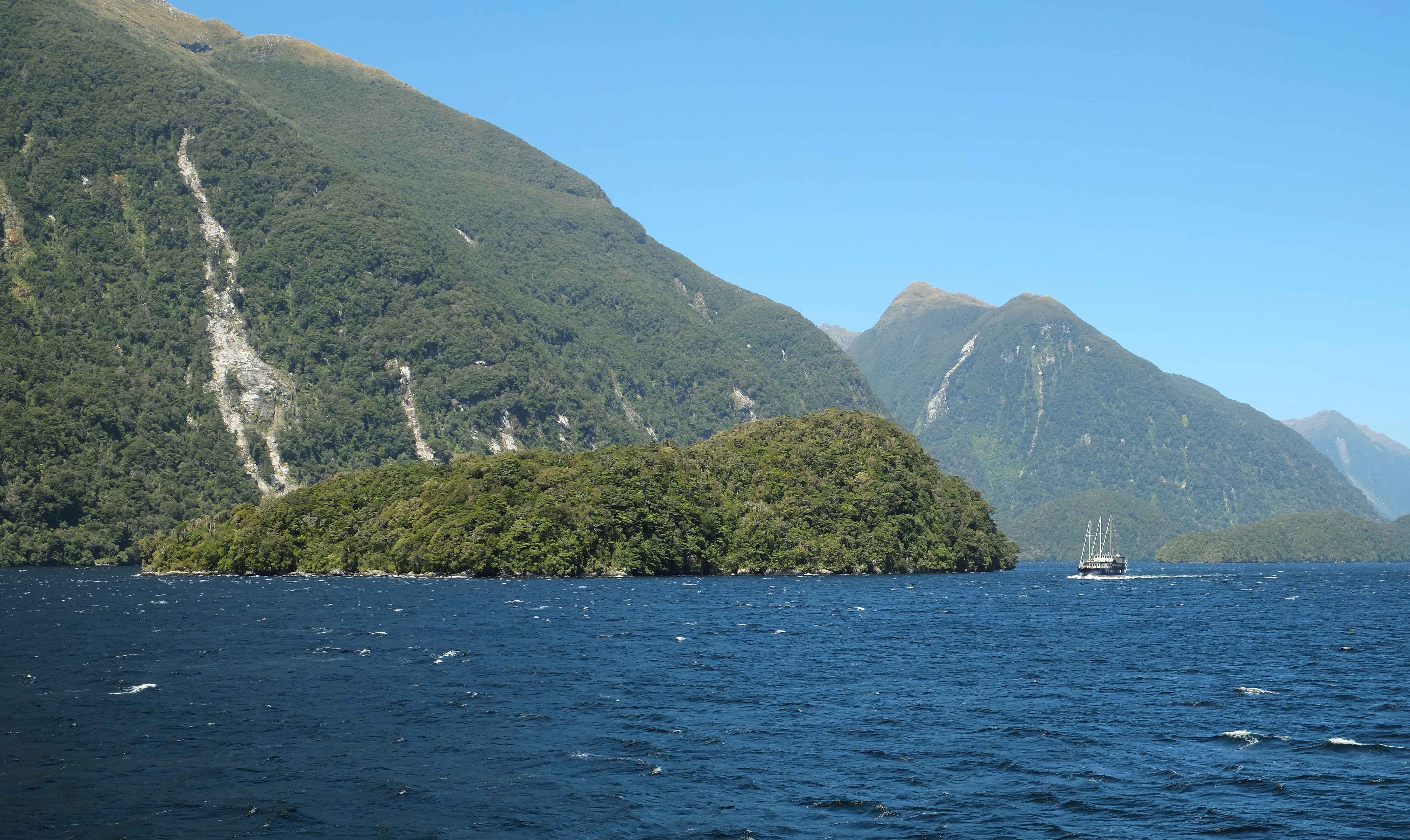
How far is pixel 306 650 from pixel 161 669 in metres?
13.0

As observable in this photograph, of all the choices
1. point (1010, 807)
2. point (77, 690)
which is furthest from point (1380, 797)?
point (77, 690)

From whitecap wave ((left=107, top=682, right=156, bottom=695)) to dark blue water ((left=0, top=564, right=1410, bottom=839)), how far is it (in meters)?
0.30

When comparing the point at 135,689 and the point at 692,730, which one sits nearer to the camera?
the point at 692,730

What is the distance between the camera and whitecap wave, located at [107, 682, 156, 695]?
67.1 meters

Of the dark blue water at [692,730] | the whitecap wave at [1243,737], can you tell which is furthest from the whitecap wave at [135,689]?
the whitecap wave at [1243,737]

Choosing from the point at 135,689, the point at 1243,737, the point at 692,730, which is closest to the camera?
the point at 1243,737

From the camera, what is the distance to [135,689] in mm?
68875

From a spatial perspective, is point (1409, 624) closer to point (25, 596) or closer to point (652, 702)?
point (652, 702)

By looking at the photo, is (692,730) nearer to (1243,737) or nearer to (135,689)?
(1243,737)

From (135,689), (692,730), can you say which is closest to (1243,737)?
(692,730)

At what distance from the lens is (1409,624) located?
427 ft

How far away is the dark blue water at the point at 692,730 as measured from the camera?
140 feet

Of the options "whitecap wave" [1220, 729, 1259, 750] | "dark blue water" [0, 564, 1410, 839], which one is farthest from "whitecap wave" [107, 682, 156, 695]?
"whitecap wave" [1220, 729, 1259, 750]

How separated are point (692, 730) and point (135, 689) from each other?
34345 mm
